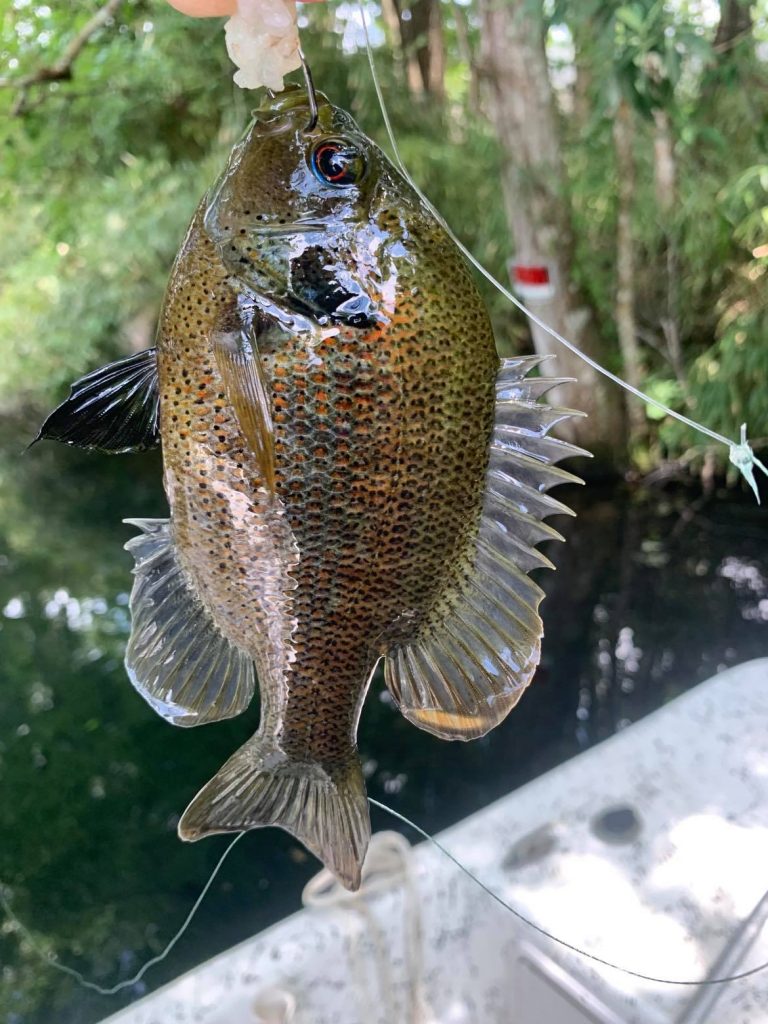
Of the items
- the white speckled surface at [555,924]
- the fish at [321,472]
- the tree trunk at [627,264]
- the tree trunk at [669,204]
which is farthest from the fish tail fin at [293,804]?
the tree trunk at [669,204]

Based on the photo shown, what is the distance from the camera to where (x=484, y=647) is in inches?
38.9

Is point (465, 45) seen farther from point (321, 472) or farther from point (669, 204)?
point (321, 472)

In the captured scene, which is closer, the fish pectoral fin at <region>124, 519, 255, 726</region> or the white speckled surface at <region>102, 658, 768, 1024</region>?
the fish pectoral fin at <region>124, 519, 255, 726</region>

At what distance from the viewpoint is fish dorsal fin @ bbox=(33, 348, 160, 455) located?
865 mm

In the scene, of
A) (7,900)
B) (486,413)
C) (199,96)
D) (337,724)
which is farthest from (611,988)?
(199,96)

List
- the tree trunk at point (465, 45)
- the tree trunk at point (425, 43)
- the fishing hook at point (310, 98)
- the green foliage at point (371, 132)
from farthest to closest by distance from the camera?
the tree trunk at point (425, 43) → the tree trunk at point (465, 45) → the green foliage at point (371, 132) → the fishing hook at point (310, 98)

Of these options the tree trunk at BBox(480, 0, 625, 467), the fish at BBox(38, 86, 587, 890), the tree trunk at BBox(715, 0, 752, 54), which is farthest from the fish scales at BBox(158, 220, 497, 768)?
the tree trunk at BBox(715, 0, 752, 54)

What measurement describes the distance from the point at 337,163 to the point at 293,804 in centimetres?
81

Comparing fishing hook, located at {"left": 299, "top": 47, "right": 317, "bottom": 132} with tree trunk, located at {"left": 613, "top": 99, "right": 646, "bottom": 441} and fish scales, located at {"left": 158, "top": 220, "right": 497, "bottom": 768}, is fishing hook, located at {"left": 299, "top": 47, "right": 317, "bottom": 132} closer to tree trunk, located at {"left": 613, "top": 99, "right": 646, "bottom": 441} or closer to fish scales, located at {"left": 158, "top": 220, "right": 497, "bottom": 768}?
fish scales, located at {"left": 158, "top": 220, "right": 497, "bottom": 768}

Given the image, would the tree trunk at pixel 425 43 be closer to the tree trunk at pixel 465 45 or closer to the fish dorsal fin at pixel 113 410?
the tree trunk at pixel 465 45

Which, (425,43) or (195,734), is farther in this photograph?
(425,43)

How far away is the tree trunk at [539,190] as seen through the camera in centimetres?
431

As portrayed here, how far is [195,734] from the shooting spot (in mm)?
3869

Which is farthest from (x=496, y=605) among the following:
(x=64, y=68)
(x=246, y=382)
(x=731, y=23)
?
(x=731, y=23)
